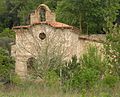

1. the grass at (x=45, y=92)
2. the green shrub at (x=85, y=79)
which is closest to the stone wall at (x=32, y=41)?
the green shrub at (x=85, y=79)

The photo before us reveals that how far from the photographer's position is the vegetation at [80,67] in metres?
16.5

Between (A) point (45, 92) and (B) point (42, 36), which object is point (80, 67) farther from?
(B) point (42, 36)

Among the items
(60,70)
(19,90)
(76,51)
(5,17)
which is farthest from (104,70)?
(5,17)

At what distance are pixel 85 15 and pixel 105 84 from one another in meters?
27.1

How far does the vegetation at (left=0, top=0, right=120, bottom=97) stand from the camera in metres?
16.5

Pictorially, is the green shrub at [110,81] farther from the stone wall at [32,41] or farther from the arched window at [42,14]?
the arched window at [42,14]

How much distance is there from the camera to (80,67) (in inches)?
965

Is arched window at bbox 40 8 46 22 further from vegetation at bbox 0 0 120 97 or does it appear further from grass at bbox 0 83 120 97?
grass at bbox 0 83 120 97

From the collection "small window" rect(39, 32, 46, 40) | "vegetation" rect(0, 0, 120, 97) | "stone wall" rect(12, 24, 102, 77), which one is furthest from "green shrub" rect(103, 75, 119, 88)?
"small window" rect(39, 32, 46, 40)

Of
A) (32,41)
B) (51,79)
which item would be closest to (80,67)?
(51,79)

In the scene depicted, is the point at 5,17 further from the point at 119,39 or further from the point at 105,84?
the point at 105,84

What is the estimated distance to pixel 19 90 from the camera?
16.9 meters

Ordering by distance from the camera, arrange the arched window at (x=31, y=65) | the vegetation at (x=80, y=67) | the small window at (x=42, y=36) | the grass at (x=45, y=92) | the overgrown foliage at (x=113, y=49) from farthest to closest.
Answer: the small window at (x=42, y=36) → the arched window at (x=31, y=65) → the overgrown foliage at (x=113, y=49) → the vegetation at (x=80, y=67) → the grass at (x=45, y=92)

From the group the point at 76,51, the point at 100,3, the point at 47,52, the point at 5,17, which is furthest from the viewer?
the point at 5,17
